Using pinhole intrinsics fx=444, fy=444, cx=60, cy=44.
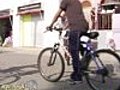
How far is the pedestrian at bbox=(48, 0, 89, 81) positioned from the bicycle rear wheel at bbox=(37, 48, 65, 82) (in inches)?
17.8

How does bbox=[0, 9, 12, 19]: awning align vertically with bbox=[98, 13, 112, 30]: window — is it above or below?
above

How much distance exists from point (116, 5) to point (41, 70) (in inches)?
455

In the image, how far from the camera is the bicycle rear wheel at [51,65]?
868cm

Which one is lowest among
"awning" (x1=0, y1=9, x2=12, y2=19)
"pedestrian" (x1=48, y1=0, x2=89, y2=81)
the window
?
"pedestrian" (x1=48, y1=0, x2=89, y2=81)

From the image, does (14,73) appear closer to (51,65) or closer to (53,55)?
(51,65)

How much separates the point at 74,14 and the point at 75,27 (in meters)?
0.26

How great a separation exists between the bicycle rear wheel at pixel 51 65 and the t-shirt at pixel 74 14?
795mm

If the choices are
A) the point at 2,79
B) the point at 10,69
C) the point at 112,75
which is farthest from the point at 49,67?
the point at 10,69

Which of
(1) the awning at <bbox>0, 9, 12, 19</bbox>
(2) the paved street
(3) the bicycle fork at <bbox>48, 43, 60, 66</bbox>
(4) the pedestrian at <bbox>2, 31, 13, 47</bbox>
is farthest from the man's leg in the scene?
(1) the awning at <bbox>0, 9, 12, 19</bbox>

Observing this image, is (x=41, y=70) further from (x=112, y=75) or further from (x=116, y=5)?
(x=116, y=5)

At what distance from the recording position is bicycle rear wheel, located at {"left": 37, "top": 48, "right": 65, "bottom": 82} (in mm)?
8680

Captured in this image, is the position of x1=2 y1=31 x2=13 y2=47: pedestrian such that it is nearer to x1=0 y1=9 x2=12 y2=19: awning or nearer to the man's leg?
x1=0 y1=9 x2=12 y2=19: awning

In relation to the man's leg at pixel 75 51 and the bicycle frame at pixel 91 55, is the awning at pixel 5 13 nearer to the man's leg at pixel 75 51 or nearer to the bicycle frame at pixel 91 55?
the man's leg at pixel 75 51

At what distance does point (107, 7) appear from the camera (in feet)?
68.5
